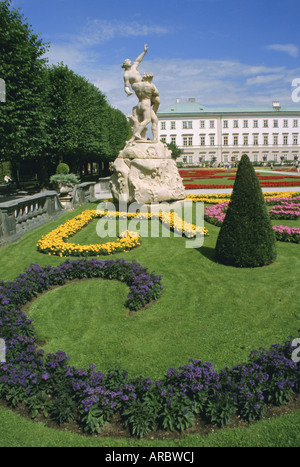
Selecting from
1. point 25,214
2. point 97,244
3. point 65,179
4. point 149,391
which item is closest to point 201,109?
point 65,179

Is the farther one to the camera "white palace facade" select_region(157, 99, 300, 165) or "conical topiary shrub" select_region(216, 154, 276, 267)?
"white palace facade" select_region(157, 99, 300, 165)

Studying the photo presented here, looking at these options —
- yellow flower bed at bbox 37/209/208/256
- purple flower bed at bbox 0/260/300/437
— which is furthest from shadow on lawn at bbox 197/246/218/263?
purple flower bed at bbox 0/260/300/437

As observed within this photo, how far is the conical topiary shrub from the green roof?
77157mm

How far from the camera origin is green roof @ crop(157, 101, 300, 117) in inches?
3179

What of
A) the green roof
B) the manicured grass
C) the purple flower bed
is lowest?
the manicured grass

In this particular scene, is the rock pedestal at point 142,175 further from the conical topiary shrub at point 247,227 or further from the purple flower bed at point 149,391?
the purple flower bed at point 149,391

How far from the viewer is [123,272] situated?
7258 millimetres

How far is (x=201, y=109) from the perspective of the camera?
81938 millimetres

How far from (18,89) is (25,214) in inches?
354

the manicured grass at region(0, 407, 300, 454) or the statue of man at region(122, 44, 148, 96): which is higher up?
the statue of man at region(122, 44, 148, 96)

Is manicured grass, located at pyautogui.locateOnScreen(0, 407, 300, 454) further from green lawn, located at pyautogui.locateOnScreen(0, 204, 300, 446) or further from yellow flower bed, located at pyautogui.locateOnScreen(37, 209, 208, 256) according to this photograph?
yellow flower bed, located at pyautogui.locateOnScreen(37, 209, 208, 256)

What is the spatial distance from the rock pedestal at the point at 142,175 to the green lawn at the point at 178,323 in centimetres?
566

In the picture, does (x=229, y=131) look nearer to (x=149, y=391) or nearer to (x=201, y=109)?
(x=201, y=109)
